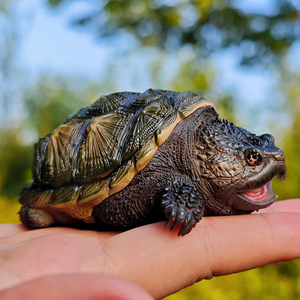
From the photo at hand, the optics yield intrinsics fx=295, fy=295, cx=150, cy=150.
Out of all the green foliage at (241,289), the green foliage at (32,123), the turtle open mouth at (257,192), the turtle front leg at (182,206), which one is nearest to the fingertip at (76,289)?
the turtle front leg at (182,206)

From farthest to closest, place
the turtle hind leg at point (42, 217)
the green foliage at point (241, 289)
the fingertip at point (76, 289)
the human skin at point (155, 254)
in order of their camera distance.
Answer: the green foliage at point (241, 289) → the turtle hind leg at point (42, 217) → the human skin at point (155, 254) → the fingertip at point (76, 289)

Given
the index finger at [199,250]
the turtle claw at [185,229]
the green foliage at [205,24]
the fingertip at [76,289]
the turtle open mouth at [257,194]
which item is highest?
the green foliage at [205,24]

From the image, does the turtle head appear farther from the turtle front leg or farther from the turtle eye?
the turtle front leg

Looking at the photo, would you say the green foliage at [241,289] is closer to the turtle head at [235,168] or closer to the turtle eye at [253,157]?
the turtle head at [235,168]

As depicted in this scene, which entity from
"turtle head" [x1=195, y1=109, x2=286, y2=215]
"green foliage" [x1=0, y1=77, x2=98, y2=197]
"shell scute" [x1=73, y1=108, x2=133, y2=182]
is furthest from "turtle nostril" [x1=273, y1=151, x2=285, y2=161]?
"green foliage" [x1=0, y1=77, x2=98, y2=197]

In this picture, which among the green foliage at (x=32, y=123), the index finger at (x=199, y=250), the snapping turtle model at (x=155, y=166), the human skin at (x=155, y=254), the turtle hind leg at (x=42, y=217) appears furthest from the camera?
the green foliage at (x=32, y=123)

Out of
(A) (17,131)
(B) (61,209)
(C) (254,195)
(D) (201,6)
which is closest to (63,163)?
(B) (61,209)
